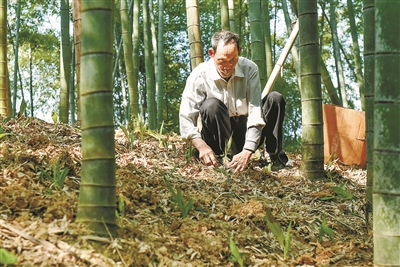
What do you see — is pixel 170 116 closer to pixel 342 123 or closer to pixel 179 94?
pixel 179 94

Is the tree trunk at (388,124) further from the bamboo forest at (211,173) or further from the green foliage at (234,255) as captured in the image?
the green foliage at (234,255)

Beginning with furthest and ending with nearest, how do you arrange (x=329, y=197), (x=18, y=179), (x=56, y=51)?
(x=56, y=51)
(x=329, y=197)
(x=18, y=179)

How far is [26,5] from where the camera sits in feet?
41.1

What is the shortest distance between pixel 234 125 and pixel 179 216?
1.47m

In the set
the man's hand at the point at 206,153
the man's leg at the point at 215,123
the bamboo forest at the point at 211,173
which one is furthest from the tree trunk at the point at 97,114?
the man's leg at the point at 215,123

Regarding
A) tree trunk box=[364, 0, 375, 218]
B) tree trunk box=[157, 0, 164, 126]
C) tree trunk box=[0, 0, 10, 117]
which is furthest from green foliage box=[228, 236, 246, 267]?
tree trunk box=[157, 0, 164, 126]

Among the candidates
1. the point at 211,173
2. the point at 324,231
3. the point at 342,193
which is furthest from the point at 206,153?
the point at 324,231

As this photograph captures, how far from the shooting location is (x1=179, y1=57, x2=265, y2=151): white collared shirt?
3102 millimetres

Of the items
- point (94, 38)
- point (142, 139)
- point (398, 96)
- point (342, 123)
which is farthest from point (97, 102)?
point (342, 123)

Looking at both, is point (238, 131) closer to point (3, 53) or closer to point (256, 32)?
point (256, 32)

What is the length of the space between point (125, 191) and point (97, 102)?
76cm

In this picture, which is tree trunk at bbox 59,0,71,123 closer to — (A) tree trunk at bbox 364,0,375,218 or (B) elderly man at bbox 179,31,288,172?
(B) elderly man at bbox 179,31,288,172

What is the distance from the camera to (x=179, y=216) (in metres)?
2.05

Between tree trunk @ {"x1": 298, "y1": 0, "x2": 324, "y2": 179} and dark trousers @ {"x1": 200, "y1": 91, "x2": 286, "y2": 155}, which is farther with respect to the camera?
dark trousers @ {"x1": 200, "y1": 91, "x2": 286, "y2": 155}
